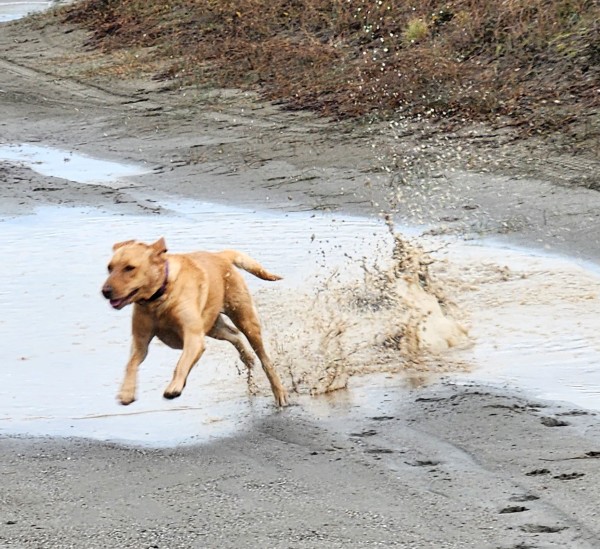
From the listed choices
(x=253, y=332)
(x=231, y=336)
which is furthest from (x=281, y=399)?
(x=231, y=336)

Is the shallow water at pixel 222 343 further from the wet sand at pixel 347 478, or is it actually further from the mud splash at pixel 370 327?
the wet sand at pixel 347 478

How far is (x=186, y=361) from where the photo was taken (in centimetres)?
661

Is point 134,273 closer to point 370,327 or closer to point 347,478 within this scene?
point 347,478

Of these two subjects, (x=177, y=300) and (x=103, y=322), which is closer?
(x=177, y=300)

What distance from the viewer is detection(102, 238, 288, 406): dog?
6.57 m

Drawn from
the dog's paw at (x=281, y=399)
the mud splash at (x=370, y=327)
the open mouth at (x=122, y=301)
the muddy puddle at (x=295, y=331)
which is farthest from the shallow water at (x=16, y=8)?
the open mouth at (x=122, y=301)

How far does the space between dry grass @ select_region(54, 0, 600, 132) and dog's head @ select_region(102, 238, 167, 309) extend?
7.27 metres

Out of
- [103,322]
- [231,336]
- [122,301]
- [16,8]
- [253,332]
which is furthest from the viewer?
[16,8]

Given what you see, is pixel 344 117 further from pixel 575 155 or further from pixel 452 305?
pixel 452 305

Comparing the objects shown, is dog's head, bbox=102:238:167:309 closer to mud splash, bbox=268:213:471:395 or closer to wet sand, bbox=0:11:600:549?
wet sand, bbox=0:11:600:549

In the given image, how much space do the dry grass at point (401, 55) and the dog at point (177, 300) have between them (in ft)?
21.3

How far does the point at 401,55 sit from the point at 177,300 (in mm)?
9911

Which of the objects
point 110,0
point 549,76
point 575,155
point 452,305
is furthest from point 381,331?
point 110,0

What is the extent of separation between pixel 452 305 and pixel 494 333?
0.53 metres
